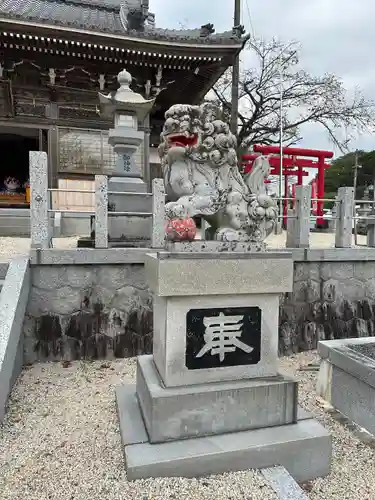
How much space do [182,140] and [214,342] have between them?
1.46 metres

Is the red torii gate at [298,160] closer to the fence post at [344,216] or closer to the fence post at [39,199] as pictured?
the fence post at [344,216]

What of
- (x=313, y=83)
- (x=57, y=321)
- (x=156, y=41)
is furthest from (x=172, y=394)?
(x=313, y=83)

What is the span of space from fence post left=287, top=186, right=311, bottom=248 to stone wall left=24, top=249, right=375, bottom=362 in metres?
0.20

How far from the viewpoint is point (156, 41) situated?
8.86 meters

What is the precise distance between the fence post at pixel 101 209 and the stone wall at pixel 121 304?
185 millimetres

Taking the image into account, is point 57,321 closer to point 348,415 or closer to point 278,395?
point 278,395

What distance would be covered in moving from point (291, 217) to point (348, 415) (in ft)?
9.41

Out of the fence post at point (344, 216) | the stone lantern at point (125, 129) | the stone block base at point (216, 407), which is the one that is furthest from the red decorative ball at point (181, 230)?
the stone lantern at point (125, 129)

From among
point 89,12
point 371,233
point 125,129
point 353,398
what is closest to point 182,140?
point 353,398

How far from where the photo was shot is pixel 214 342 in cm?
247

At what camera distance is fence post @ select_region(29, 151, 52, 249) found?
4.20m

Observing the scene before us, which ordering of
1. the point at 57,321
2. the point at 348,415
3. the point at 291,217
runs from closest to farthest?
the point at 348,415 < the point at 57,321 < the point at 291,217

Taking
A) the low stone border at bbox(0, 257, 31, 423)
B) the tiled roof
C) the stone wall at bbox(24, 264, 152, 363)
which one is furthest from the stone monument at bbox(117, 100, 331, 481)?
the tiled roof

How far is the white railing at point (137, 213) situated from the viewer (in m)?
4.24
